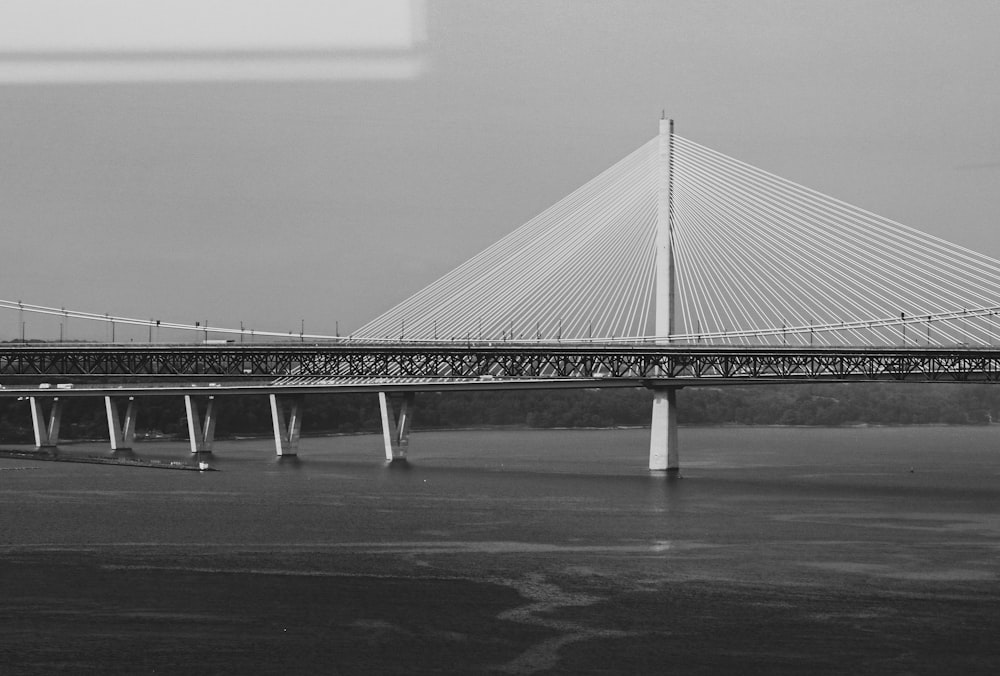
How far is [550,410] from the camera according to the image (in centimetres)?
15500

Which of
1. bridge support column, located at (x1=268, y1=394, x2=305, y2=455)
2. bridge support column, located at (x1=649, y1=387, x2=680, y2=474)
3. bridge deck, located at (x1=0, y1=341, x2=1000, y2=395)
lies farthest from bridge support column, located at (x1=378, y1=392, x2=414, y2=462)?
bridge support column, located at (x1=649, y1=387, x2=680, y2=474)

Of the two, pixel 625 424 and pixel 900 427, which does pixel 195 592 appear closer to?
pixel 625 424

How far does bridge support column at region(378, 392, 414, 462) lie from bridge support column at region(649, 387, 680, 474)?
1637 cm

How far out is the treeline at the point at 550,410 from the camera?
11050 cm

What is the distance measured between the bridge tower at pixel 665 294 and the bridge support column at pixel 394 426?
16.4 meters

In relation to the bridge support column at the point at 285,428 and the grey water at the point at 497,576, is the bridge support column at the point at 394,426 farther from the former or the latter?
the grey water at the point at 497,576

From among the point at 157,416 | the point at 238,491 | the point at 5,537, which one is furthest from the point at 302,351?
the point at 157,416

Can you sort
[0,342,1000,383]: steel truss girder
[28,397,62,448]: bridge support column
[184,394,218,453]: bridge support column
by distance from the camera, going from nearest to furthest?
[0,342,1000,383]: steel truss girder → [184,394,218,453]: bridge support column → [28,397,62,448]: bridge support column

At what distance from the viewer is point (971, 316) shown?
49031 mm

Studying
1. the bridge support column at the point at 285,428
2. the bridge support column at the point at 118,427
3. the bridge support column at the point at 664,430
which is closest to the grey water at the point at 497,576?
the bridge support column at the point at 664,430

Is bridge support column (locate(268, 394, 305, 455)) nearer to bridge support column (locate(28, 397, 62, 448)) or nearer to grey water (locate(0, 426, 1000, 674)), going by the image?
bridge support column (locate(28, 397, 62, 448))

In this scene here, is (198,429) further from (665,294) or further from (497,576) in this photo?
(497,576)

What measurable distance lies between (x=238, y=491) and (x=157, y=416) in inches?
2395

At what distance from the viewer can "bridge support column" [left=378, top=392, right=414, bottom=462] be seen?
7300cm
